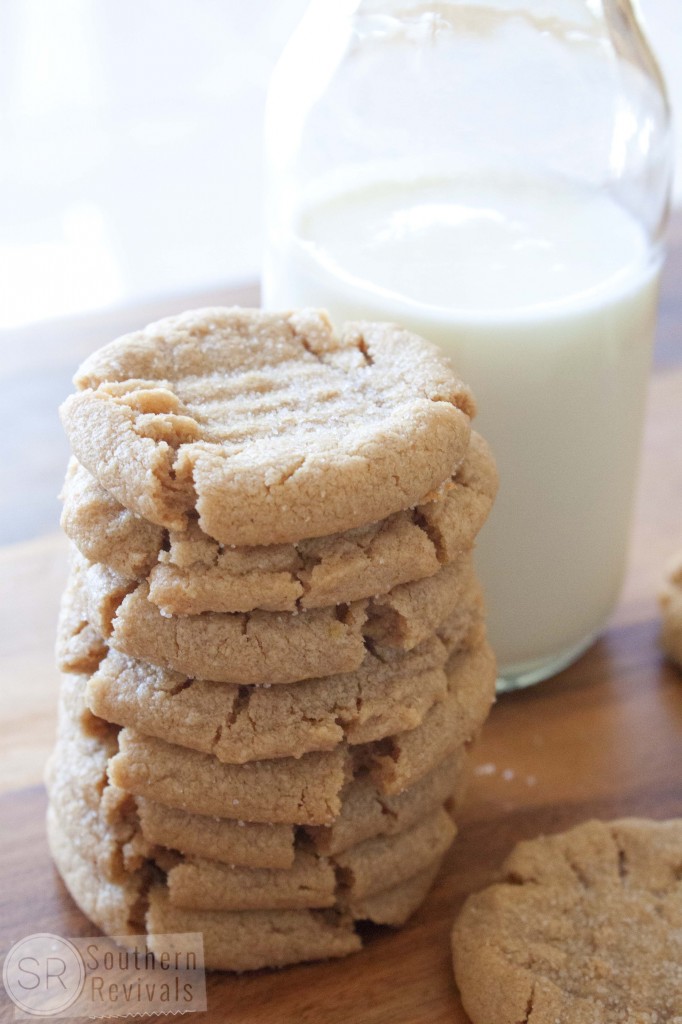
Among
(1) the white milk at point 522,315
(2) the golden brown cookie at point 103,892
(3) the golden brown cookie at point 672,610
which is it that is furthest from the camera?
(3) the golden brown cookie at point 672,610

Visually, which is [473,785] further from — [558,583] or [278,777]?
[278,777]

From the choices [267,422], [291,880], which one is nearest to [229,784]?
[291,880]

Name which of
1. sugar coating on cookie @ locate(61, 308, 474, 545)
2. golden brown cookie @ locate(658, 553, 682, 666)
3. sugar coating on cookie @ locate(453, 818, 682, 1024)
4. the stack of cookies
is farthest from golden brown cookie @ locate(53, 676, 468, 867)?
golden brown cookie @ locate(658, 553, 682, 666)

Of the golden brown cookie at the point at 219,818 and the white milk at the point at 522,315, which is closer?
the golden brown cookie at the point at 219,818

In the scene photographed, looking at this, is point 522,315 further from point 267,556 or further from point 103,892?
point 103,892

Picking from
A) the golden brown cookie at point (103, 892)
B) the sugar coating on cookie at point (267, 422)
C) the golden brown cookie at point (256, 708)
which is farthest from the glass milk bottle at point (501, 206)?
the golden brown cookie at point (103, 892)

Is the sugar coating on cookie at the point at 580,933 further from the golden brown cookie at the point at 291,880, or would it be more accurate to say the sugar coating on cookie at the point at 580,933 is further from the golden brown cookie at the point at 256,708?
the golden brown cookie at the point at 256,708
